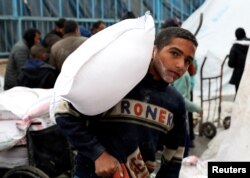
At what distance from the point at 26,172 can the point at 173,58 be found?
2165 mm

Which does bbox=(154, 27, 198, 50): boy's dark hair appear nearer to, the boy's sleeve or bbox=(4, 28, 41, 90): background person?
the boy's sleeve

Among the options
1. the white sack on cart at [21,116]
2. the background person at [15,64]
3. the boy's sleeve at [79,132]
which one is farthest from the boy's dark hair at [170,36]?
the background person at [15,64]

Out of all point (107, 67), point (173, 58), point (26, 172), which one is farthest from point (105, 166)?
point (26, 172)

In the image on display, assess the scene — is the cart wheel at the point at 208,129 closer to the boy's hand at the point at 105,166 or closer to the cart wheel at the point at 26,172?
the cart wheel at the point at 26,172

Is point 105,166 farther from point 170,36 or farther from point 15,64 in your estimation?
point 15,64

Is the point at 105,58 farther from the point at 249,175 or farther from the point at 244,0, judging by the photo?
the point at 244,0

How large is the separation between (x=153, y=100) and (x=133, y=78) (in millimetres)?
180

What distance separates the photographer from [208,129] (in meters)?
7.00

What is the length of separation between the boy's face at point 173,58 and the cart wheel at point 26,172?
2022 mm

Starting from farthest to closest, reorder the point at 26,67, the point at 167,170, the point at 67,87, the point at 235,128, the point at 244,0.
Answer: the point at 244,0, the point at 26,67, the point at 235,128, the point at 167,170, the point at 67,87

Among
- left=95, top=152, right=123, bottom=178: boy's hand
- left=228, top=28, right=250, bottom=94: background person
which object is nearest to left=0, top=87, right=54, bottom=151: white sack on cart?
left=95, top=152, right=123, bottom=178: boy's hand

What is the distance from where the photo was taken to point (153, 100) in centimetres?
197

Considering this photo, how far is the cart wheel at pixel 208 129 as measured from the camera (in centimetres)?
693

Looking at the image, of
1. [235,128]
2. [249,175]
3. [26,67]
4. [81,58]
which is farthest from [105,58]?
[26,67]
